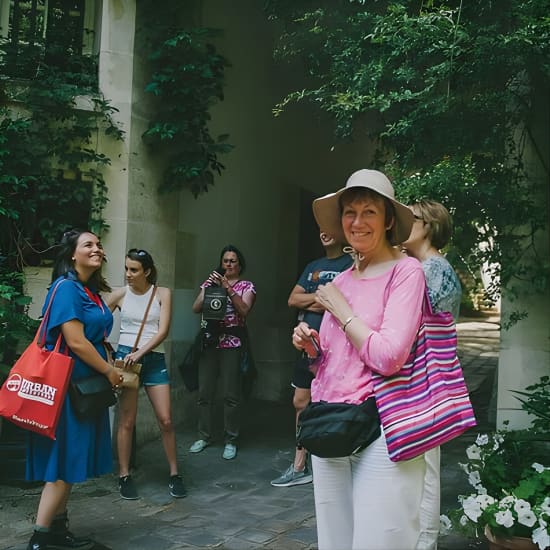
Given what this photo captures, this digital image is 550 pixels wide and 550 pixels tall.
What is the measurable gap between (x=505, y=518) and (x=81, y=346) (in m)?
2.48

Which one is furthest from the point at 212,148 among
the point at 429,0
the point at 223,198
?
the point at 429,0

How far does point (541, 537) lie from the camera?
10.7ft

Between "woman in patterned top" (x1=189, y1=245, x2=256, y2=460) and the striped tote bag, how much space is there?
4.01 m

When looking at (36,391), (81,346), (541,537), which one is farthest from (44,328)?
(541,537)

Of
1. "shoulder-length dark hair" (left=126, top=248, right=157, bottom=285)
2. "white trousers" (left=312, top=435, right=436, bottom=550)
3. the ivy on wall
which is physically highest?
the ivy on wall

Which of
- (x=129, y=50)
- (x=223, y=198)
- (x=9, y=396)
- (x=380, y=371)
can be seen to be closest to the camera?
(x=380, y=371)

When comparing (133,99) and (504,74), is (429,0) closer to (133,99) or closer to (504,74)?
(504,74)

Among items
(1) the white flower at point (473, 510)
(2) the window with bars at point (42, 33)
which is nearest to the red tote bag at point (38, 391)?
(1) the white flower at point (473, 510)

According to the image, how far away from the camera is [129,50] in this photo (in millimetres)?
6082

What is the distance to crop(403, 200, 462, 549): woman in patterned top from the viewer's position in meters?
3.38

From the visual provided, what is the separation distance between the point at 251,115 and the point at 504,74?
430 centimetres

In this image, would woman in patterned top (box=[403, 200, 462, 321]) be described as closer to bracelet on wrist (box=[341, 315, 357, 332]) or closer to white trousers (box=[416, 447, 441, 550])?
white trousers (box=[416, 447, 441, 550])

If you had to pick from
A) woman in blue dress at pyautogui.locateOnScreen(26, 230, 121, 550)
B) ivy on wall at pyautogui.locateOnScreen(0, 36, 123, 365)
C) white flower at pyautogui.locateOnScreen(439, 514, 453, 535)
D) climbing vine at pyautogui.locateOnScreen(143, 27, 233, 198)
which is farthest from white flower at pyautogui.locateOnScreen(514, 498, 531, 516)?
climbing vine at pyautogui.locateOnScreen(143, 27, 233, 198)

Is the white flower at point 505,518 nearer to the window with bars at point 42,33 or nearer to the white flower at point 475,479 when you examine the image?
the white flower at point 475,479
